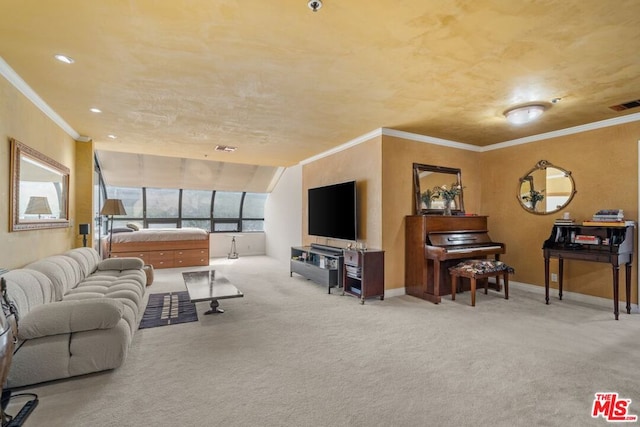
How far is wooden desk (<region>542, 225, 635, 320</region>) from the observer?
3.56 meters

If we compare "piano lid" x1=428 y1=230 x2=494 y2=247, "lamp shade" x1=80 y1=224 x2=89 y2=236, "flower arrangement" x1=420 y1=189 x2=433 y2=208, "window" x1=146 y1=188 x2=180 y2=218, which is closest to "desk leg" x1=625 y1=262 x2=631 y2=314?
"piano lid" x1=428 y1=230 x2=494 y2=247

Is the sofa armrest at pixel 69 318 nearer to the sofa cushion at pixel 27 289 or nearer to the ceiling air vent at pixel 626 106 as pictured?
the sofa cushion at pixel 27 289

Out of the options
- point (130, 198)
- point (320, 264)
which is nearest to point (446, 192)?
point (320, 264)

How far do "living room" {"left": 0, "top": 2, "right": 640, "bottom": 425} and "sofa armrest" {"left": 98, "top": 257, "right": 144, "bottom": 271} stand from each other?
0.56m

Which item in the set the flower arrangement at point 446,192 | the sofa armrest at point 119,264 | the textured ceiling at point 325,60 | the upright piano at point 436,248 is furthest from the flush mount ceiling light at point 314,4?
the sofa armrest at point 119,264

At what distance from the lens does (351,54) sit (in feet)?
7.94

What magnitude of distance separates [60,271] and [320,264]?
3342mm

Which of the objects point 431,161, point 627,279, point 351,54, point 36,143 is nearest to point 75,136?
point 36,143

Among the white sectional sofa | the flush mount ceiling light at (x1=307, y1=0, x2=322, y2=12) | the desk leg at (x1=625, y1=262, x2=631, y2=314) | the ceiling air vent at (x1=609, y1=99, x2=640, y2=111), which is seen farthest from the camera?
the desk leg at (x1=625, y1=262, x2=631, y2=314)

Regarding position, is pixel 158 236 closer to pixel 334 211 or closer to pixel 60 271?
pixel 60 271

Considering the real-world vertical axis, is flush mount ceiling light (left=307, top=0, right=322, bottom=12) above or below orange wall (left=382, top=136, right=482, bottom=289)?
above

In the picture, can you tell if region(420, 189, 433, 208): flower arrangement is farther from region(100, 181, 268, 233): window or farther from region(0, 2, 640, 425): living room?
region(100, 181, 268, 233): window

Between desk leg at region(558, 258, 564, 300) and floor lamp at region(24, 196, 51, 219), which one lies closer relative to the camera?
floor lamp at region(24, 196, 51, 219)

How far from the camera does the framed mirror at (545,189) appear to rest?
4.46 meters
